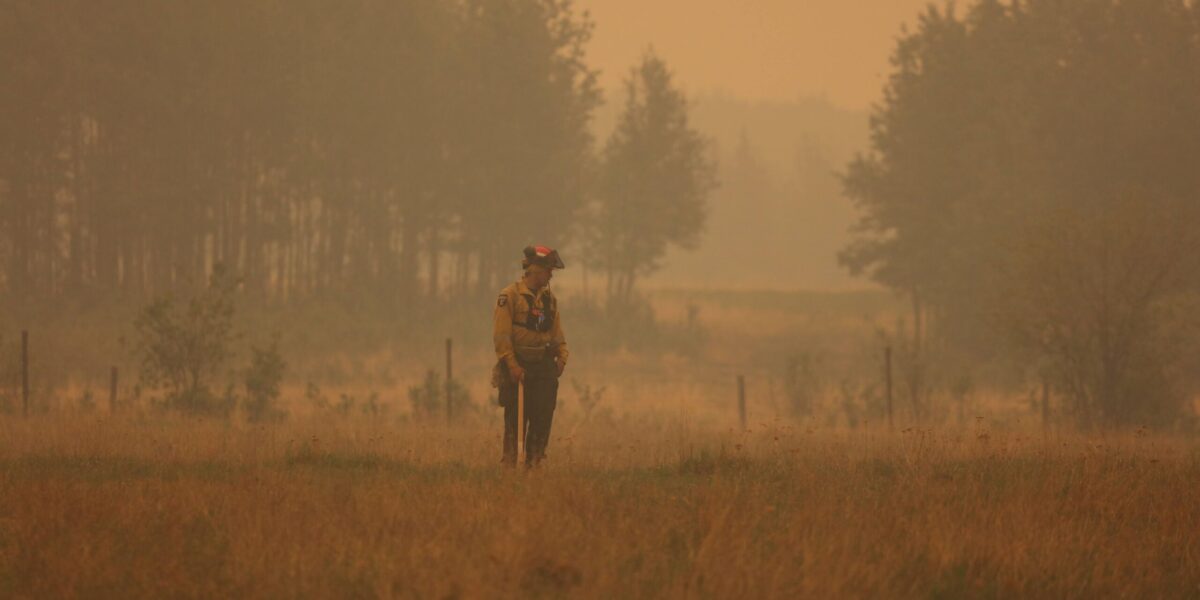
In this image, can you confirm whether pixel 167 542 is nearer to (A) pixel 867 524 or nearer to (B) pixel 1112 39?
(A) pixel 867 524

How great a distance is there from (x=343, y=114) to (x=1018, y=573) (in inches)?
1518

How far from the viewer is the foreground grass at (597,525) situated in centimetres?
715

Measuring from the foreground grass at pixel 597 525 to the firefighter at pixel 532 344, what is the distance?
576mm

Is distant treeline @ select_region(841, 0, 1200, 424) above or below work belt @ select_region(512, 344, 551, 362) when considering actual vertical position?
above

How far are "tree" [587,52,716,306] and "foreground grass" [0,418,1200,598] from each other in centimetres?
3550

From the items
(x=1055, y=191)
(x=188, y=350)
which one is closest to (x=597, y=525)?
(x=188, y=350)

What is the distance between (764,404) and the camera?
31484 mm

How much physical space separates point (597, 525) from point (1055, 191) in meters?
30.8

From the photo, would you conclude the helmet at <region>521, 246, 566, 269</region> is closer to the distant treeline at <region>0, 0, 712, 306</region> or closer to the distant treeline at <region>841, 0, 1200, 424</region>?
the distant treeline at <region>841, 0, 1200, 424</region>

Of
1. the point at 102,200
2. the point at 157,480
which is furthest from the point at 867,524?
the point at 102,200

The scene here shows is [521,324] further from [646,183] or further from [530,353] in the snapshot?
[646,183]

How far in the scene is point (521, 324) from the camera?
11.1 meters

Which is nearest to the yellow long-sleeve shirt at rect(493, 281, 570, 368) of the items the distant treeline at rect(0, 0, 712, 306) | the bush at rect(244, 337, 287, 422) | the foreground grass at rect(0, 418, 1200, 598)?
the foreground grass at rect(0, 418, 1200, 598)

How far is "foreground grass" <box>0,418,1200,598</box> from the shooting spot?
7.15 meters
